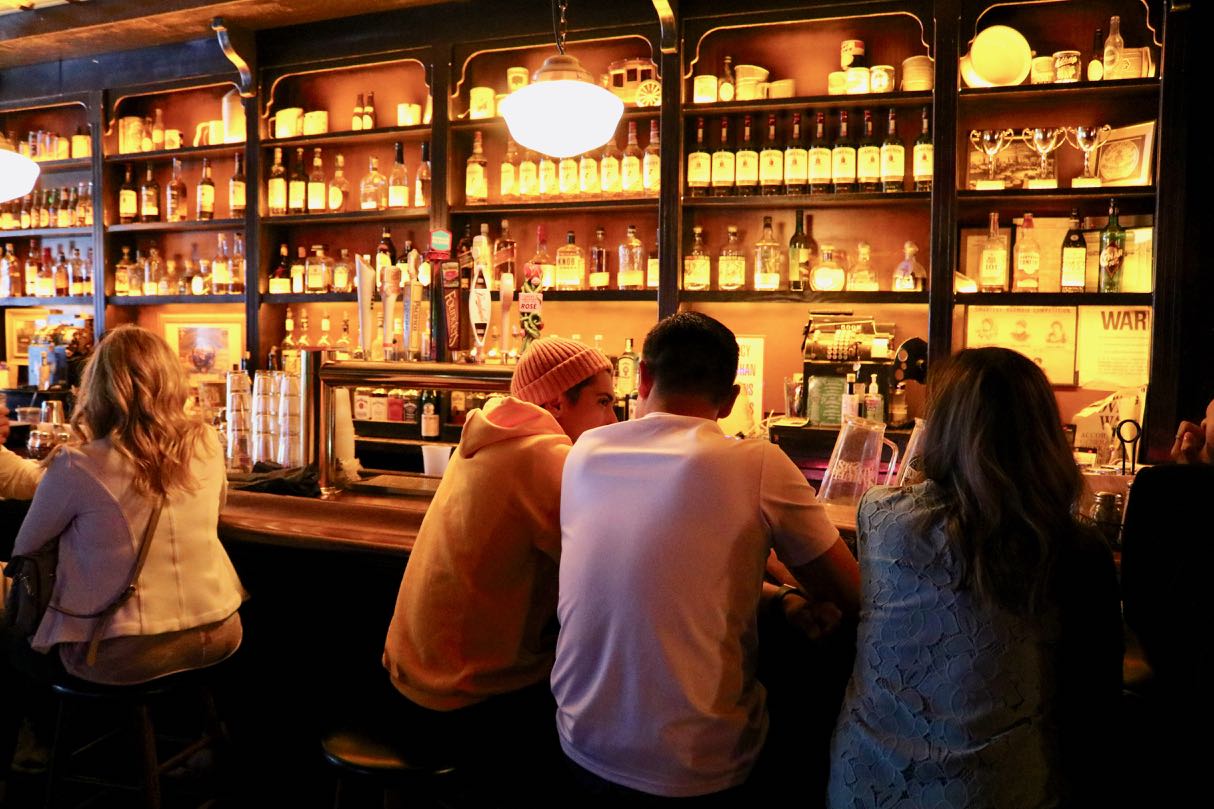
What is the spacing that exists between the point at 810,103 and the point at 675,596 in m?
2.81

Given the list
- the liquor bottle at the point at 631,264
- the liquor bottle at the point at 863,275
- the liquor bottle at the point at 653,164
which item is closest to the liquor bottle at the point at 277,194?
the liquor bottle at the point at 631,264

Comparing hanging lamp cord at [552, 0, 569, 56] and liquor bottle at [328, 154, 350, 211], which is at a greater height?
hanging lamp cord at [552, 0, 569, 56]

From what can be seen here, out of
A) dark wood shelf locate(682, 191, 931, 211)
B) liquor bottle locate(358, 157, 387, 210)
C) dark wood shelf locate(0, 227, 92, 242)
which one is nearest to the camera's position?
dark wood shelf locate(682, 191, 931, 211)

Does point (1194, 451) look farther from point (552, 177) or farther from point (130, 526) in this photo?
point (552, 177)

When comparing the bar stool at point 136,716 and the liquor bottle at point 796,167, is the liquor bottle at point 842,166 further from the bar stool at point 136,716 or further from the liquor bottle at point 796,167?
the bar stool at point 136,716

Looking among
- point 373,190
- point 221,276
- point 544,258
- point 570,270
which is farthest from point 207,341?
point 570,270

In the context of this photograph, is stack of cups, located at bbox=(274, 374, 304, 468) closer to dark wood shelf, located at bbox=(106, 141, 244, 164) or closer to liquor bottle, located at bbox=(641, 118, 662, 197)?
liquor bottle, located at bbox=(641, 118, 662, 197)

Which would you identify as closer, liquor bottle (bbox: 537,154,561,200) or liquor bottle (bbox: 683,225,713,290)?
liquor bottle (bbox: 683,225,713,290)

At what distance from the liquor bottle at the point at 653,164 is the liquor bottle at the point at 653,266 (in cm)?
18

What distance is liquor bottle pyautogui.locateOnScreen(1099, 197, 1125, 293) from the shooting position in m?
3.33

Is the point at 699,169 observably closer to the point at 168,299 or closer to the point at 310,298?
the point at 310,298

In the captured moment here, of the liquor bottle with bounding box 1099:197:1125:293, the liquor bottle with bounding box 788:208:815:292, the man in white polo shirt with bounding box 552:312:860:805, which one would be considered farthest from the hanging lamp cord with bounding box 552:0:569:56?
the liquor bottle with bounding box 1099:197:1125:293

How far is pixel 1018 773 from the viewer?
1196mm

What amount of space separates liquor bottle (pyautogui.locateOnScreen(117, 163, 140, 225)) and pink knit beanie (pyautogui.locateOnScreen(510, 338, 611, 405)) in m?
3.95
